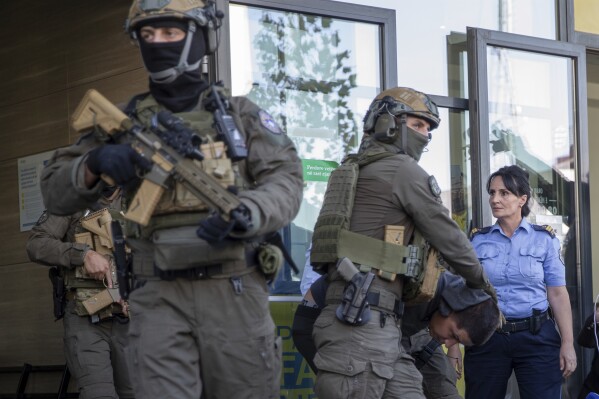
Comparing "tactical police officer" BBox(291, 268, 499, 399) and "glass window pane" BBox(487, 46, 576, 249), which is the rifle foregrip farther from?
"glass window pane" BBox(487, 46, 576, 249)

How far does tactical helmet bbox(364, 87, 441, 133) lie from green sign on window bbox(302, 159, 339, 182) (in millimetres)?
1677

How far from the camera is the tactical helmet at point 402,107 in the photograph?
18.5ft

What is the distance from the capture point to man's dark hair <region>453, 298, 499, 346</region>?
5586 mm

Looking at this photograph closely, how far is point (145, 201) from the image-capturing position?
3.96 metres

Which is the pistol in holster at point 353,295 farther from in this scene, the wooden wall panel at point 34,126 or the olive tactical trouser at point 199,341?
the wooden wall panel at point 34,126

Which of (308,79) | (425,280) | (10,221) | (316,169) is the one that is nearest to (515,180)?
(316,169)

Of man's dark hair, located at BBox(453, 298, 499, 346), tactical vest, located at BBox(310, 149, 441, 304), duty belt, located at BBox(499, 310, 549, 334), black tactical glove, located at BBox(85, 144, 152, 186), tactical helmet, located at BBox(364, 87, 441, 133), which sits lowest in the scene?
duty belt, located at BBox(499, 310, 549, 334)

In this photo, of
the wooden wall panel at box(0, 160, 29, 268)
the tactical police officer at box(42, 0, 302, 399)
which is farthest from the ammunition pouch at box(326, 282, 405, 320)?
the wooden wall panel at box(0, 160, 29, 268)

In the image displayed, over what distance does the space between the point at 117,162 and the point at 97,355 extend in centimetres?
322

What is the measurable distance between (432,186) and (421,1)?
3.43 meters

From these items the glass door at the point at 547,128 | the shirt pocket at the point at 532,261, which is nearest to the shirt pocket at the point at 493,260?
the shirt pocket at the point at 532,261

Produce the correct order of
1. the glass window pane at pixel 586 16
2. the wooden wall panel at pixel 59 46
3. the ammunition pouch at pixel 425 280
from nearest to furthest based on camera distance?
the ammunition pouch at pixel 425 280 < the wooden wall panel at pixel 59 46 < the glass window pane at pixel 586 16

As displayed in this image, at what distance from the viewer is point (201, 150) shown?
404cm

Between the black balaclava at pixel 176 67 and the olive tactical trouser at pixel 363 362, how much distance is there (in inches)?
58.7
